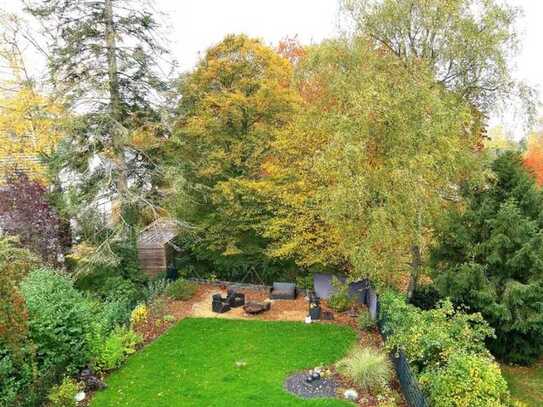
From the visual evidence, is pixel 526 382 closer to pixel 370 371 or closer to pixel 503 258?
pixel 503 258

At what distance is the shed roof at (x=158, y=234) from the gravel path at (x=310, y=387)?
9.10 m

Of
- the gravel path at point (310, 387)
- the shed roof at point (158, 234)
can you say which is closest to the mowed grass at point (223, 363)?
the gravel path at point (310, 387)

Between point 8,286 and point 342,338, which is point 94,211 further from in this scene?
point 342,338

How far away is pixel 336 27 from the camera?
44.0 ft

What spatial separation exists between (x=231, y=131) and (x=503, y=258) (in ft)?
34.8

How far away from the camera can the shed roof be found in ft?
58.1

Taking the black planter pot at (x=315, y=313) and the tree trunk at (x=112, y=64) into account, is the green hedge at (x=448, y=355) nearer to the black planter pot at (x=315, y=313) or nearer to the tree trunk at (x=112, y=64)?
the black planter pot at (x=315, y=313)

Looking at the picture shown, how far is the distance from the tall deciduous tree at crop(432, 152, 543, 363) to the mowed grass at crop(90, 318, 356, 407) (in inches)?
153

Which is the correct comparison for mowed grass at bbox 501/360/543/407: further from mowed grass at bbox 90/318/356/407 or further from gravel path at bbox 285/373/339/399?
gravel path at bbox 285/373/339/399

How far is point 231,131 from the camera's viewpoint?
16266 millimetres

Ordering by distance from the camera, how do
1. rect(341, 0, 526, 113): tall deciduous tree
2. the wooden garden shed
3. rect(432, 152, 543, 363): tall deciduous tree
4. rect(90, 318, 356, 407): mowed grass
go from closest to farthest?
1. rect(90, 318, 356, 407): mowed grass
2. rect(432, 152, 543, 363): tall deciduous tree
3. rect(341, 0, 526, 113): tall deciduous tree
4. the wooden garden shed

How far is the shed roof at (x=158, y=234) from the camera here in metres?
17.7

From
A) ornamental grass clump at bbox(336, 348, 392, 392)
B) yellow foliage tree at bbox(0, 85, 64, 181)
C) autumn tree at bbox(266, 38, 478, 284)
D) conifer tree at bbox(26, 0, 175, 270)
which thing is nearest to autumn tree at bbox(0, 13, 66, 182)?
yellow foliage tree at bbox(0, 85, 64, 181)

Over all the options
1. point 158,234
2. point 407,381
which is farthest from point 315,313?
point 158,234
